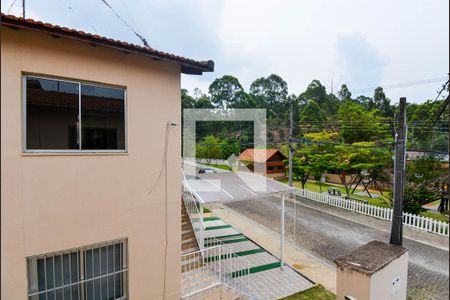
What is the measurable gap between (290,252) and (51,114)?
9.83 metres

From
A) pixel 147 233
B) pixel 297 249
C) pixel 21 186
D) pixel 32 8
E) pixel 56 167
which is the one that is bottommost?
pixel 297 249

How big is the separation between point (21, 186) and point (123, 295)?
272 centimetres

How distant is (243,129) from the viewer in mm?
37188

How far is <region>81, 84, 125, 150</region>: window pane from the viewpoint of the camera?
4324 mm

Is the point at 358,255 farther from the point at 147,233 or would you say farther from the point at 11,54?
the point at 11,54

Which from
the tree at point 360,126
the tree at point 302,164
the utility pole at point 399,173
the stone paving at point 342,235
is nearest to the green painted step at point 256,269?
the stone paving at point 342,235

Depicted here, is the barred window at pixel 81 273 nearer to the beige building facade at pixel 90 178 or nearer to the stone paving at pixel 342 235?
the beige building facade at pixel 90 178

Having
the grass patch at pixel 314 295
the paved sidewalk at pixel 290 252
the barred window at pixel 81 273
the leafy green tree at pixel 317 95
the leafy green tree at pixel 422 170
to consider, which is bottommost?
the paved sidewalk at pixel 290 252

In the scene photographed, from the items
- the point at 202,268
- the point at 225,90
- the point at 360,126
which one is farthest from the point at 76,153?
the point at 225,90

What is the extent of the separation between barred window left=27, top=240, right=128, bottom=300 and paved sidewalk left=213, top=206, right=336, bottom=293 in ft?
21.3

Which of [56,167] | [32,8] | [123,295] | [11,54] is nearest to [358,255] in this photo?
[123,295]

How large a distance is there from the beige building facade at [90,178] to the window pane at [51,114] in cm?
3

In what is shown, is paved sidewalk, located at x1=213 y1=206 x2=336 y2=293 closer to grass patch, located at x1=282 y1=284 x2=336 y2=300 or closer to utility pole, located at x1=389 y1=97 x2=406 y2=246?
grass patch, located at x1=282 y1=284 x2=336 y2=300

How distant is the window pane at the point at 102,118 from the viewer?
4.32 metres
